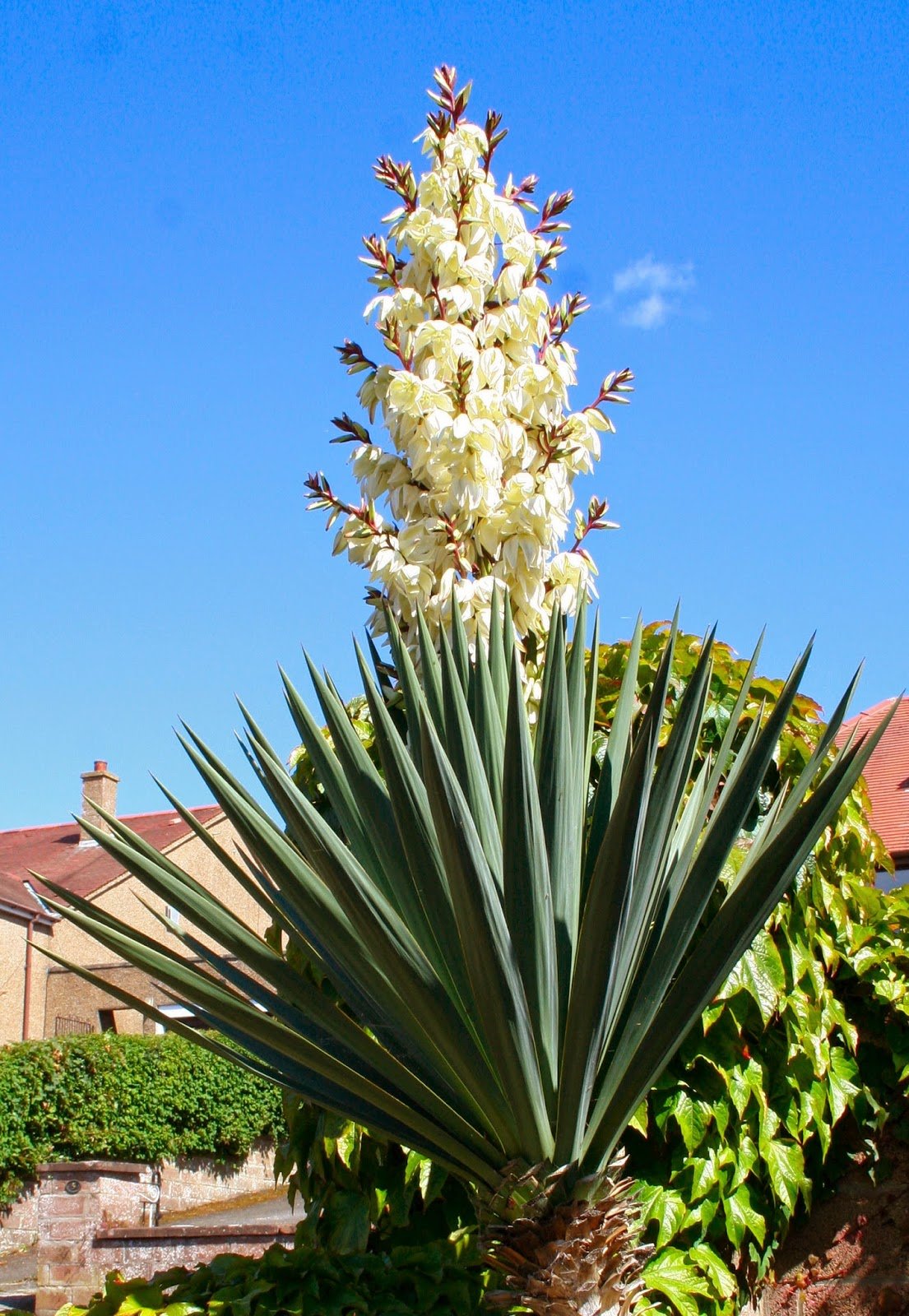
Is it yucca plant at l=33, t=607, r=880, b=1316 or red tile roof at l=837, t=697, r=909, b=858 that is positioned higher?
red tile roof at l=837, t=697, r=909, b=858

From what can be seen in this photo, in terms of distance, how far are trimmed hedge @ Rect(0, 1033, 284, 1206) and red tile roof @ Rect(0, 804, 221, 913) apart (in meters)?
5.02

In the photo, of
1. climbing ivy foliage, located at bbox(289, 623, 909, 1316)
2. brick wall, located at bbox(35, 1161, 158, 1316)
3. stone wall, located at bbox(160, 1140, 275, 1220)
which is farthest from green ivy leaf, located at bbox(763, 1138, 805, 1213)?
stone wall, located at bbox(160, 1140, 275, 1220)

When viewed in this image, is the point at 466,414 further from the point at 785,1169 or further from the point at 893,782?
the point at 893,782

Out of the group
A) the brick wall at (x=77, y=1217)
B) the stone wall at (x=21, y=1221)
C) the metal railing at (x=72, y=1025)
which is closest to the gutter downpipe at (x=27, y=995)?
the metal railing at (x=72, y=1025)

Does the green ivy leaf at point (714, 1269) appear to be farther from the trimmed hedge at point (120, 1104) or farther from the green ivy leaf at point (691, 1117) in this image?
the trimmed hedge at point (120, 1104)

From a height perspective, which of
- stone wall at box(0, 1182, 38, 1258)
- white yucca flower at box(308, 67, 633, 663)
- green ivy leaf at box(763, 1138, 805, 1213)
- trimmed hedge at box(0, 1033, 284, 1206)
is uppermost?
white yucca flower at box(308, 67, 633, 663)

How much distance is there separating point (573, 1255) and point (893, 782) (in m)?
12.3

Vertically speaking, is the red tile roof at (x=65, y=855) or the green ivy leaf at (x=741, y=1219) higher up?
the red tile roof at (x=65, y=855)

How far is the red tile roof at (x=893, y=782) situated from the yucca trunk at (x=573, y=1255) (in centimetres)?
1125

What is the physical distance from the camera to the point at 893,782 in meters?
13.4

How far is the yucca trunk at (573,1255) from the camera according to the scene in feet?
6.81

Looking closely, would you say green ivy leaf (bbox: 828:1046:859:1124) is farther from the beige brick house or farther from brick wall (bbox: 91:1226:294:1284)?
the beige brick house

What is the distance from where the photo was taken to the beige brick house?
62.0 ft

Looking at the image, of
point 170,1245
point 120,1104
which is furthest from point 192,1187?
point 170,1245
